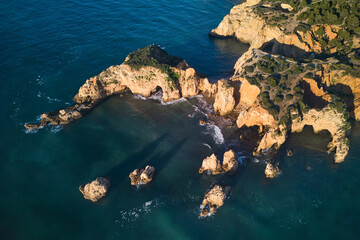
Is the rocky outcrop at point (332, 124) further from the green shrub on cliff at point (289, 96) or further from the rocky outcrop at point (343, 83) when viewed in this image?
the rocky outcrop at point (343, 83)

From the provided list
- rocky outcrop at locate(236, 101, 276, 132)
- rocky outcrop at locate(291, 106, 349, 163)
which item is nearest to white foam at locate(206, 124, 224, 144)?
rocky outcrop at locate(236, 101, 276, 132)

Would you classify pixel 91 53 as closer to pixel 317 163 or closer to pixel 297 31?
pixel 297 31

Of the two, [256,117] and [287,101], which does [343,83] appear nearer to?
[287,101]

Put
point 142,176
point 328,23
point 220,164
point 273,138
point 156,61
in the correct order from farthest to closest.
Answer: point 328,23, point 156,61, point 273,138, point 220,164, point 142,176

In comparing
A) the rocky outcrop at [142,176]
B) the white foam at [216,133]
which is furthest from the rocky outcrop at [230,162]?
the rocky outcrop at [142,176]

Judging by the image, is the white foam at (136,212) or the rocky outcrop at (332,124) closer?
the white foam at (136,212)

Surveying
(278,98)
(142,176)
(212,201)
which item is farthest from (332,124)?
(142,176)
